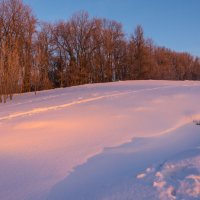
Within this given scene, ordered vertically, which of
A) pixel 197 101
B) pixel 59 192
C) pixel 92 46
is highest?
pixel 92 46

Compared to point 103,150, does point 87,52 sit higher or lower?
higher

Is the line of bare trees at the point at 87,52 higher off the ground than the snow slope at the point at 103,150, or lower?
higher

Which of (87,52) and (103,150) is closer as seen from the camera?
(103,150)

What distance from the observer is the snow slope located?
177 inches

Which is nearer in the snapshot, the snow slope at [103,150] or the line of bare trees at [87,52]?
the snow slope at [103,150]

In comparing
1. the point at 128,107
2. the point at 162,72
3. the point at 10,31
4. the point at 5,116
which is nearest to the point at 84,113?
the point at 128,107

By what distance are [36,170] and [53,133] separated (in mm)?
2743

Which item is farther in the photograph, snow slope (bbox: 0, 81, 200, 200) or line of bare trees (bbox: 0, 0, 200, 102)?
line of bare trees (bbox: 0, 0, 200, 102)

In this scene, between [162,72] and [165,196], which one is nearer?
[165,196]

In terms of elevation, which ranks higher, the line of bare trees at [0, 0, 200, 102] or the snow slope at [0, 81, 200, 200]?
the line of bare trees at [0, 0, 200, 102]

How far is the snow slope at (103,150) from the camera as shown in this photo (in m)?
4.50

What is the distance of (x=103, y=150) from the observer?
7.11m

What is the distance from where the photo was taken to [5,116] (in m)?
11.0

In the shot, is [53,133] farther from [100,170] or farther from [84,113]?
[100,170]
